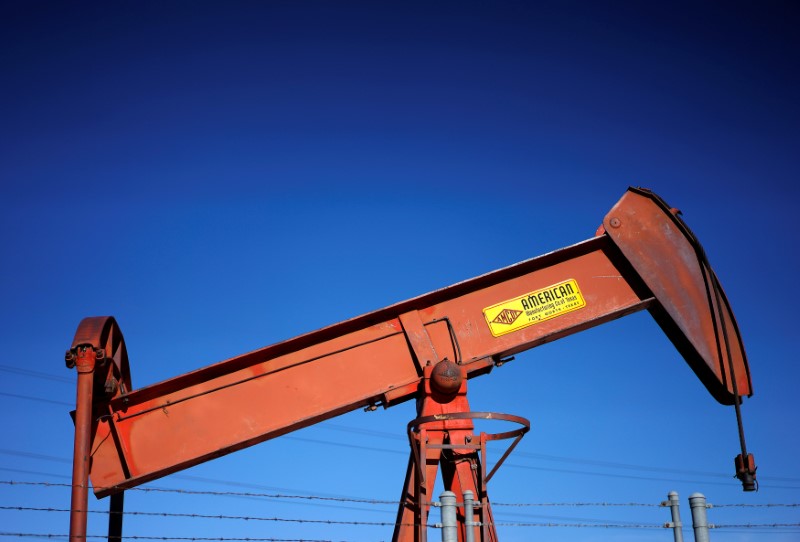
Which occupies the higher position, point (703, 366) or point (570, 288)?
point (570, 288)

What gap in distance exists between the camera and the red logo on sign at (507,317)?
25.1 feet

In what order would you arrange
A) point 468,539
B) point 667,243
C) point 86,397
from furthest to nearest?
point 667,243
point 86,397
point 468,539

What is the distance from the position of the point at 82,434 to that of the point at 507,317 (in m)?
3.50

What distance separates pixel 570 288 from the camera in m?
7.79

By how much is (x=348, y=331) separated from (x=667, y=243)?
287 cm

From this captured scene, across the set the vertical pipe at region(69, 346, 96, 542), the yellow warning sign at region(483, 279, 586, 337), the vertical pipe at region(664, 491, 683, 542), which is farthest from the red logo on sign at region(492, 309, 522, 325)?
the vertical pipe at region(69, 346, 96, 542)

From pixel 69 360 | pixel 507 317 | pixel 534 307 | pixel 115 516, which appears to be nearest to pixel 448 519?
pixel 507 317

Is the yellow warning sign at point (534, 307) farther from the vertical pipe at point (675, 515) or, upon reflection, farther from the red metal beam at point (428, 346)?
the vertical pipe at point (675, 515)

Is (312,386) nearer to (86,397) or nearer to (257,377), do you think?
(257,377)

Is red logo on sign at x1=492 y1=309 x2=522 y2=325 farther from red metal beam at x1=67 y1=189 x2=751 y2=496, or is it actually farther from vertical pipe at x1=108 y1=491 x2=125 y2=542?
vertical pipe at x1=108 y1=491 x2=125 y2=542

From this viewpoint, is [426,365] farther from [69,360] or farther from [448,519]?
[69,360]

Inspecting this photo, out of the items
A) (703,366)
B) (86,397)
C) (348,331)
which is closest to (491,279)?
(348,331)

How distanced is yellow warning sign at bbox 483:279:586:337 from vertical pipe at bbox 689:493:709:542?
7.71ft

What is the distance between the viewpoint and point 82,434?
6754 millimetres
